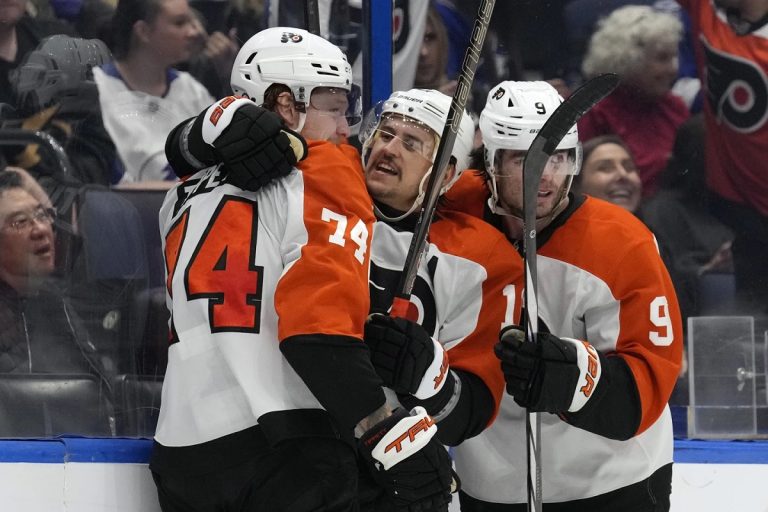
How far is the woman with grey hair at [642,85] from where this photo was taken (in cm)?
302

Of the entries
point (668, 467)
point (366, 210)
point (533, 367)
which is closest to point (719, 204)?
point (668, 467)

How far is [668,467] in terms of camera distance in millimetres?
2432

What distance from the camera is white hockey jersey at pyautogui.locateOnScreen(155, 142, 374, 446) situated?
1.99 metres

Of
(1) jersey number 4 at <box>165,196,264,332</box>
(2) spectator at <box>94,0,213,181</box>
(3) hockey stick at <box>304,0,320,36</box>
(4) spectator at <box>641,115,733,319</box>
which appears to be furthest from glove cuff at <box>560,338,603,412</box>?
(2) spectator at <box>94,0,213,181</box>

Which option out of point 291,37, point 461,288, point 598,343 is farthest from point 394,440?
A: point 291,37

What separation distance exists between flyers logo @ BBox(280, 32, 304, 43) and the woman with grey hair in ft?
3.23

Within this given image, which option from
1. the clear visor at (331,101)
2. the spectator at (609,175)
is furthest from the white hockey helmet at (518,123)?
the spectator at (609,175)

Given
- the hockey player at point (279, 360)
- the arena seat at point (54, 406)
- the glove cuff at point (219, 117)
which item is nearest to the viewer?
the hockey player at point (279, 360)

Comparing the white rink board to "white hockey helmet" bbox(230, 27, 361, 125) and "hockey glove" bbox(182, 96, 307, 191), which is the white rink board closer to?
"hockey glove" bbox(182, 96, 307, 191)

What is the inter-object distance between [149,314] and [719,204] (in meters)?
1.41

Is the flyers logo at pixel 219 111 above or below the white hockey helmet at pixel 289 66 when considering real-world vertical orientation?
below

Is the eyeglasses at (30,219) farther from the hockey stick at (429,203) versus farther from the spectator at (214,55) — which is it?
the hockey stick at (429,203)

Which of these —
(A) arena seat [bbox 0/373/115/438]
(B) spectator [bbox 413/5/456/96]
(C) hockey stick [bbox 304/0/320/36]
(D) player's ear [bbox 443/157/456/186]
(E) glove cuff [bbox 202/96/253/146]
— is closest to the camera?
(E) glove cuff [bbox 202/96/253/146]

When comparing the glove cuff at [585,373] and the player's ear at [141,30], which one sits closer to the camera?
the glove cuff at [585,373]
